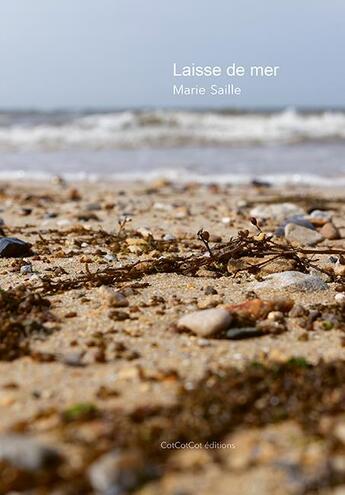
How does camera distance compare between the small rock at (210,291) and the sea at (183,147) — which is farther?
the sea at (183,147)

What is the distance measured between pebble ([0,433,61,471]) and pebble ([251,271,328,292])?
1837 millimetres

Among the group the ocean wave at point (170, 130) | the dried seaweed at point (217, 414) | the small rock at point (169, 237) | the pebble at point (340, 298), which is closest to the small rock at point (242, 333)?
the dried seaweed at point (217, 414)

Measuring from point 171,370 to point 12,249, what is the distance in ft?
7.10

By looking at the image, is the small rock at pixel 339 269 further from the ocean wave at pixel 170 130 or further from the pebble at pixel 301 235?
the ocean wave at pixel 170 130

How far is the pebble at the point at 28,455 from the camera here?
1793 millimetres

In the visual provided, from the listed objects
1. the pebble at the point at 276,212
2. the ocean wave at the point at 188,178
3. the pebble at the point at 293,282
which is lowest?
the ocean wave at the point at 188,178

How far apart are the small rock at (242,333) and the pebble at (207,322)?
0.04m

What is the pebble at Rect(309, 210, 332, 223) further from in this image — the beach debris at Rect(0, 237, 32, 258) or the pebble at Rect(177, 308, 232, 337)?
the pebble at Rect(177, 308, 232, 337)

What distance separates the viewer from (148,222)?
6.15 m

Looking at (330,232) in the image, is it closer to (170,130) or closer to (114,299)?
(114,299)

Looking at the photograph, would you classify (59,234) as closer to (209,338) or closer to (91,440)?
(209,338)

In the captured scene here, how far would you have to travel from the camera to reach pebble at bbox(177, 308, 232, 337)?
109 inches

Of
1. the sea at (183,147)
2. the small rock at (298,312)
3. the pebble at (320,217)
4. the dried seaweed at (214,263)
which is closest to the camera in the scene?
the small rock at (298,312)

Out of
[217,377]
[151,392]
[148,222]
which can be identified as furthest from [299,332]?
[148,222]
